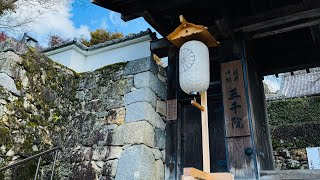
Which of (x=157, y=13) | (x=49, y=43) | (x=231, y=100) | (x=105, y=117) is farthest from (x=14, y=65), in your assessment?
(x=49, y=43)

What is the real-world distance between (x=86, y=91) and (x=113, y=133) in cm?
128

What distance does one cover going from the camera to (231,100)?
393 cm

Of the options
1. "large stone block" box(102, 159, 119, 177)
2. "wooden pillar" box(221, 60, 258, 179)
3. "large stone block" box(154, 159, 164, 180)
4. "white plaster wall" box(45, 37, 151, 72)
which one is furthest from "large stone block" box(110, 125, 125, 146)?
"white plaster wall" box(45, 37, 151, 72)

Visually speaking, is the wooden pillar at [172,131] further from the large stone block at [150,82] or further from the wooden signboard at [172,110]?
the large stone block at [150,82]

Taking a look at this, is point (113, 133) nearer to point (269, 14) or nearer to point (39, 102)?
point (39, 102)

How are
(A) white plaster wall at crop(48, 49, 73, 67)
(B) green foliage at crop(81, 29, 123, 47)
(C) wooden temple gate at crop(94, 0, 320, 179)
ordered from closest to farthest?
(C) wooden temple gate at crop(94, 0, 320, 179) → (A) white plaster wall at crop(48, 49, 73, 67) → (B) green foliage at crop(81, 29, 123, 47)

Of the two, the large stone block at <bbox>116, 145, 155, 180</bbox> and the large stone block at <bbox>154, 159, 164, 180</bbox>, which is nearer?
the large stone block at <bbox>116, 145, 155, 180</bbox>

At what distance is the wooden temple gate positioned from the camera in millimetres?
3748

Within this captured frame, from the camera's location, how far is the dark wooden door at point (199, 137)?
171 inches

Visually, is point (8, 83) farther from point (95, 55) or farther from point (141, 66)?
point (95, 55)

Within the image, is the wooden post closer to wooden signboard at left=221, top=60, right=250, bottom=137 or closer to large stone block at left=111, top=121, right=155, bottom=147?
wooden signboard at left=221, top=60, right=250, bottom=137

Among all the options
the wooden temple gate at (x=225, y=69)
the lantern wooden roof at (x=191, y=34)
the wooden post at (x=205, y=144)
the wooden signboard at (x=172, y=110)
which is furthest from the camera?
the wooden signboard at (x=172, y=110)

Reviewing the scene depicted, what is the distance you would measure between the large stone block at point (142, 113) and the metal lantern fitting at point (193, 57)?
42.8 inches

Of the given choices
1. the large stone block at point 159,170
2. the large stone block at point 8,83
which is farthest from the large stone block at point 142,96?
the large stone block at point 8,83
